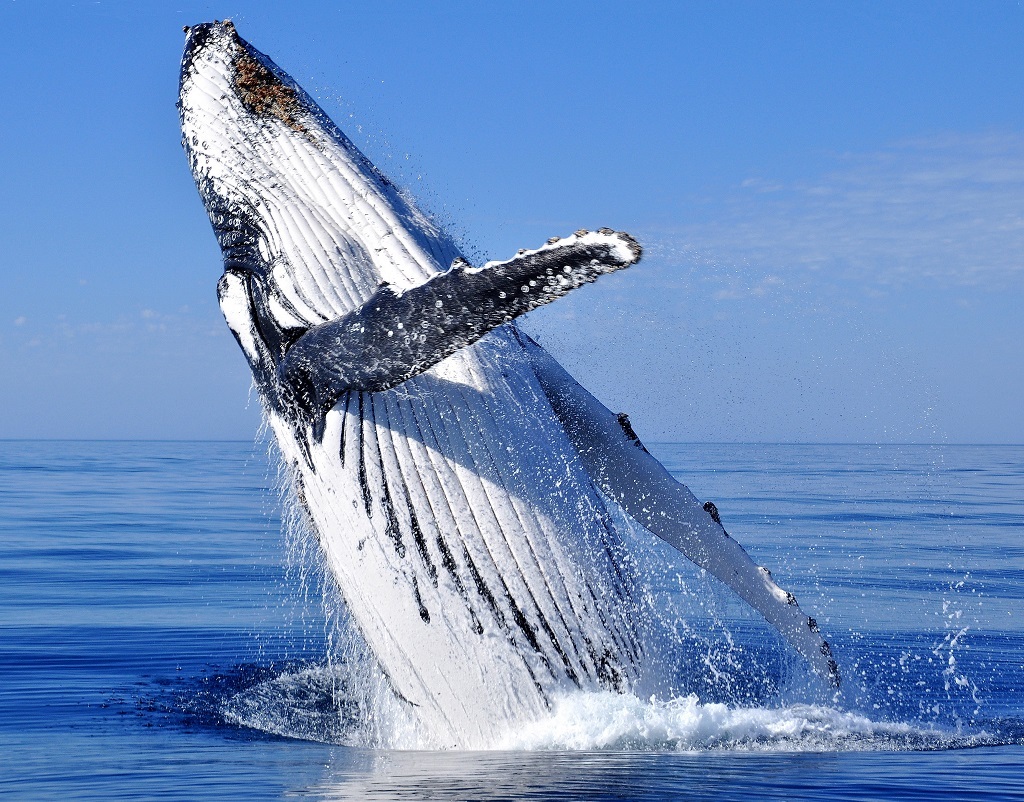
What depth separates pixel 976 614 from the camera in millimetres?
10648

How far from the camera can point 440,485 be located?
20.4 feet

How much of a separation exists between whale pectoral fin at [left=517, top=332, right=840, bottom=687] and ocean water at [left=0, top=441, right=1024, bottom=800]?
0.29 metres

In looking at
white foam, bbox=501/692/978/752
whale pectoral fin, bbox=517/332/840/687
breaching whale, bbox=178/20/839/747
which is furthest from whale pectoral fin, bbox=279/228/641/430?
white foam, bbox=501/692/978/752

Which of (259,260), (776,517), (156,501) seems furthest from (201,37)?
(156,501)

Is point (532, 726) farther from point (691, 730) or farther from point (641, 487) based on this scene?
point (641, 487)

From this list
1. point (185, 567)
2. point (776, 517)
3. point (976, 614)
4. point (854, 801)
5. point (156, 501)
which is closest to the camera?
point (854, 801)

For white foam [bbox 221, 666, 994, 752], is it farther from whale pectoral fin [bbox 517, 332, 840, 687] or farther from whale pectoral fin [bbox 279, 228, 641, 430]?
whale pectoral fin [bbox 279, 228, 641, 430]

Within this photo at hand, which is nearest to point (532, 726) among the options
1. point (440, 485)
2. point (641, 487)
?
point (440, 485)

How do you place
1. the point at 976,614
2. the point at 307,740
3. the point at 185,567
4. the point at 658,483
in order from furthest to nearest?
the point at 185,567
the point at 976,614
the point at 658,483
the point at 307,740

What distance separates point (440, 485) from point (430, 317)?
1.31 m

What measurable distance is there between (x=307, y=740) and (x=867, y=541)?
481 inches

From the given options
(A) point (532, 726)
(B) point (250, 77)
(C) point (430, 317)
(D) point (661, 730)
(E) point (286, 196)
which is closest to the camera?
(C) point (430, 317)

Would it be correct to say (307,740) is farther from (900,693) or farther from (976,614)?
(976,614)

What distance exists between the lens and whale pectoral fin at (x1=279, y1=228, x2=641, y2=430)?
183 inches
